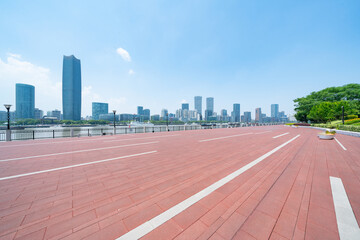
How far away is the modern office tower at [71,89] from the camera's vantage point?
128125 mm

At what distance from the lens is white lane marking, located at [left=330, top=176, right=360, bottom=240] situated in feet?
6.24

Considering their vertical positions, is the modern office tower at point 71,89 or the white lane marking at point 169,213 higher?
the modern office tower at point 71,89

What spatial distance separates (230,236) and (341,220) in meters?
2.01

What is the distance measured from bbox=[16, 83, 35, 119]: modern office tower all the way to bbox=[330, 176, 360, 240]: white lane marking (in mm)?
175175

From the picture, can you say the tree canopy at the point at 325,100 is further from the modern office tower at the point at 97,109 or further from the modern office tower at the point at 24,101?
the modern office tower at the point at 97,109

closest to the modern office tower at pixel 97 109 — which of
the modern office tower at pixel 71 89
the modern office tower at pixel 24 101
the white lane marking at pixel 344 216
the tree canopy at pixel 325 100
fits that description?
the modern office tower at pixel 71 89

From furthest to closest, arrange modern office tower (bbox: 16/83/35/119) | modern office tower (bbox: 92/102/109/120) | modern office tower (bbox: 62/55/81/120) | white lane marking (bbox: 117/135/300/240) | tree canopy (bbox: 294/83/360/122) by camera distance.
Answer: modern office tower (bbox: 92/102/109/120), modern office tower (bbox: 62/55/81/120), modern office tower (bbox: 16/83/35/119), tree canopy (bbox: 294/83/360/122), white lane marking (bbox: 117/135/300/240)

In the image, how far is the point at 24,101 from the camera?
370 ft

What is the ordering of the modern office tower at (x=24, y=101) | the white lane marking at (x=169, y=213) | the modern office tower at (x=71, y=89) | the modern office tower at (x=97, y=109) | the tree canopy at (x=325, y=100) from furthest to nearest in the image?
the modern office tower at (x=97, y=109), the modern office tower at (x=71, y=89), the modern office tower at (x=24, y=101), the tree canopy at (x=325, y=100), the white lane marking at (x=169, y=213)

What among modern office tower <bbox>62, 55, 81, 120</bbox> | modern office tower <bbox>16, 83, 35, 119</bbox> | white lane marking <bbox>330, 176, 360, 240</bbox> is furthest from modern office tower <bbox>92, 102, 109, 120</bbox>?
white lane marking <bbox>330, 176, 360, 240</bbox>

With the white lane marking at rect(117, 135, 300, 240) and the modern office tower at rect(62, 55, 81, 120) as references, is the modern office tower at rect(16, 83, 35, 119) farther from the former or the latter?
the white lane marking at rect(117, 135, 300, 240)

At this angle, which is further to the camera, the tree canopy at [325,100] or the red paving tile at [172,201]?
the tree canopy at [325,100]

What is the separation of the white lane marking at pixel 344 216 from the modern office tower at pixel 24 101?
575 ft

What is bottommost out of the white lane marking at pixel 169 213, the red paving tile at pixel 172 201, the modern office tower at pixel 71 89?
the red paving tile at pixel 172 201
